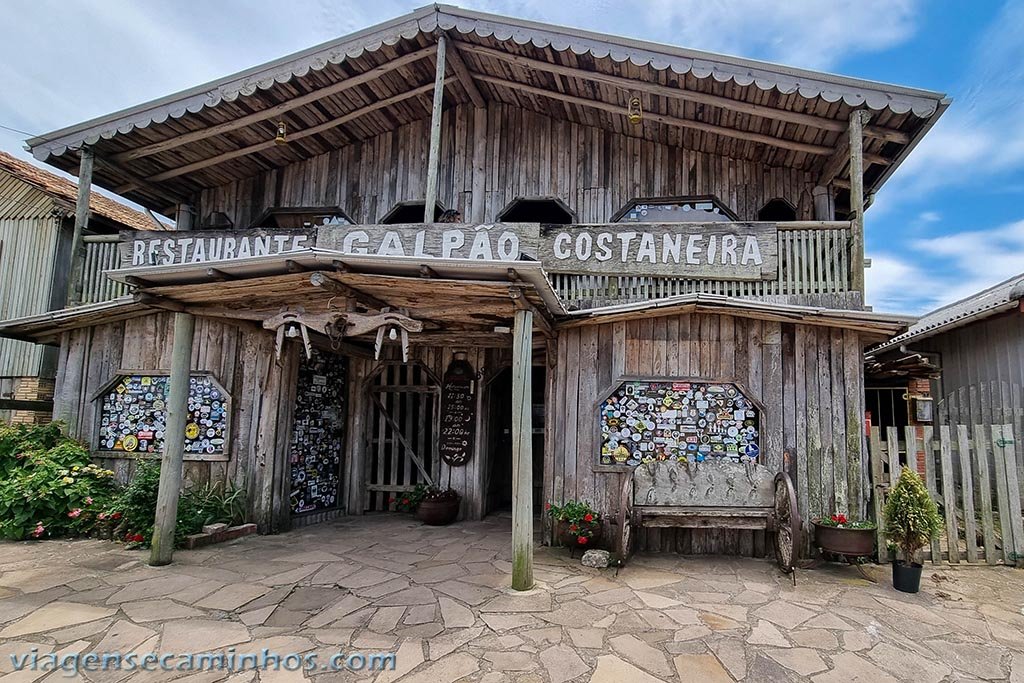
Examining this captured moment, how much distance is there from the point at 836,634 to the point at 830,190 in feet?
19.5

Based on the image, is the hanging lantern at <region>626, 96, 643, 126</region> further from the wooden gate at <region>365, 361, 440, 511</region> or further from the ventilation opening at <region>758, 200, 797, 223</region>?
the wooden gate at <region>365, 361, 440, 511</region>

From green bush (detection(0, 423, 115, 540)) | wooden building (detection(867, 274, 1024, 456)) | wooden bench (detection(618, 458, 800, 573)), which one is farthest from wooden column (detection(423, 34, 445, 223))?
wooden building (detection(867, 274, 1024, 456))

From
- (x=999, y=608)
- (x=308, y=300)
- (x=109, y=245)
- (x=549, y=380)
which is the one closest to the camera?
(x=999, y=608)

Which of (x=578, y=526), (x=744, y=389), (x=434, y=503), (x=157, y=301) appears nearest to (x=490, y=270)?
(x=578, y=526)

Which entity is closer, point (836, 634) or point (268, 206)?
point (836, 634)

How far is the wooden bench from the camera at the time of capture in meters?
5.89

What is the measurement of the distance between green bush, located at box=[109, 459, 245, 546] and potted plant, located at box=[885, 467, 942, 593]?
724 cm

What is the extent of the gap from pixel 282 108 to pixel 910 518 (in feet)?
29.5

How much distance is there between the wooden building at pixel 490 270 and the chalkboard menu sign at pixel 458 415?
3 cm

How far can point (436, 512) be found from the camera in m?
7.84

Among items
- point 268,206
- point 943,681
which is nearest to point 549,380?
point 943,681

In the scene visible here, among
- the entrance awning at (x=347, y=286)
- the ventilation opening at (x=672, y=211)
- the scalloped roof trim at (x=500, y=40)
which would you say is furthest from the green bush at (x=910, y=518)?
the ventilation opening at (x=672, y=211)

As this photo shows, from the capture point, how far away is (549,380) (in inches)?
278

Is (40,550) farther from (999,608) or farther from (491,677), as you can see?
(999,608)
